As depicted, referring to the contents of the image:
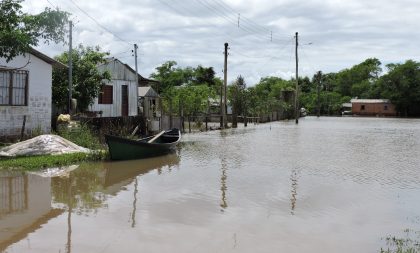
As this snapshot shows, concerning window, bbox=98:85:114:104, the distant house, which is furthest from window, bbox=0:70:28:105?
the distant house

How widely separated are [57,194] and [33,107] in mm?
9865

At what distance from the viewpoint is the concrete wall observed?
1912 cm

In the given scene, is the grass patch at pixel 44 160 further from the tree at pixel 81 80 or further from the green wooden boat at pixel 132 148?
the tree at pixel 81 80

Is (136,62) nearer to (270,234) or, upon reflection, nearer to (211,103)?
(270,234)

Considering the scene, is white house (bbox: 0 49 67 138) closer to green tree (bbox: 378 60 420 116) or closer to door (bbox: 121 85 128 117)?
door (bbox: 121 85 128 117)

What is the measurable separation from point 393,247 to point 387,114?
3397 inches

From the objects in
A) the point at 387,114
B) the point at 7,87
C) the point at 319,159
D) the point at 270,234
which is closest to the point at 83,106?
the point at 7,87

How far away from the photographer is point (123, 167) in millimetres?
16344

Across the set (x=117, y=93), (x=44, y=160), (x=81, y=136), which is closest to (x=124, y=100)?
(x=117, y=93)

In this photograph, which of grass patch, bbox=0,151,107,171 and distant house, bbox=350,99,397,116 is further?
distant house, bbox=350,99,397,116

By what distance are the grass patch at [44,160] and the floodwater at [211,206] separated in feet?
2.05

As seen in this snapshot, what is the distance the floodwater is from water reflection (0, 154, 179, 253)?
22mm

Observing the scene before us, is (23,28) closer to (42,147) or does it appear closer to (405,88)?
(42,147)

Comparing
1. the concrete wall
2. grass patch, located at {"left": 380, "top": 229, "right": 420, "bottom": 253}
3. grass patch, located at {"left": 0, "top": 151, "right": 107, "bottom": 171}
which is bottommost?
grass patch, located at {"left": 380, "top": 229, "right": 420, "bottom": 253}
